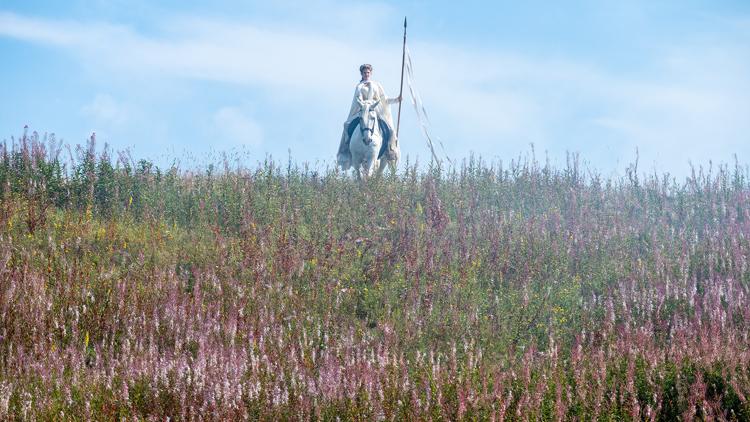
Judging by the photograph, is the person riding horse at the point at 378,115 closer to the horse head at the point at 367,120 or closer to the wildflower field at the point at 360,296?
the horse head at the point at 367,120

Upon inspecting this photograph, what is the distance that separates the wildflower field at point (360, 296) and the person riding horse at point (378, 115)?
0.98 meters

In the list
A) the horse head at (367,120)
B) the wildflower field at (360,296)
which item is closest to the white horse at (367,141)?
the horse head at (367,120)

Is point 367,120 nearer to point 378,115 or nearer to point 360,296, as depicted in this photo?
point 378,115

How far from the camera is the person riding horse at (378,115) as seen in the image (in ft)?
50.1

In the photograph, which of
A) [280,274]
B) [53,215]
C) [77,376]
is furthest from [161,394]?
[53,215]

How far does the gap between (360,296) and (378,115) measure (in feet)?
22.8

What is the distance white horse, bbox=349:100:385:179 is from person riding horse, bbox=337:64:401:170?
6.0 inches

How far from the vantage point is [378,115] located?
15531 millimetres

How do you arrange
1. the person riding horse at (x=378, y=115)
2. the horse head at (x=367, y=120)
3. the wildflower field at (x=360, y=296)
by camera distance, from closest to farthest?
the wildflower field at (x=360, y=296) → the horse head at (x=367, y=120) → the person riding horse at (x=378, y=115)

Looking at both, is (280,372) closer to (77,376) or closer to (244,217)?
(77,376)

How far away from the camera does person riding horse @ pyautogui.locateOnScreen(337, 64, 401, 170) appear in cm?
1527

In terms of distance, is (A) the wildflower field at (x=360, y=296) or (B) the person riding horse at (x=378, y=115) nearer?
(A) the wildflower field at (x=360, y=296)

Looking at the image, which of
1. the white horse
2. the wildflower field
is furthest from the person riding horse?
the wildflower field

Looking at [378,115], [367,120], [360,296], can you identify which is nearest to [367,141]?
[367,120]
